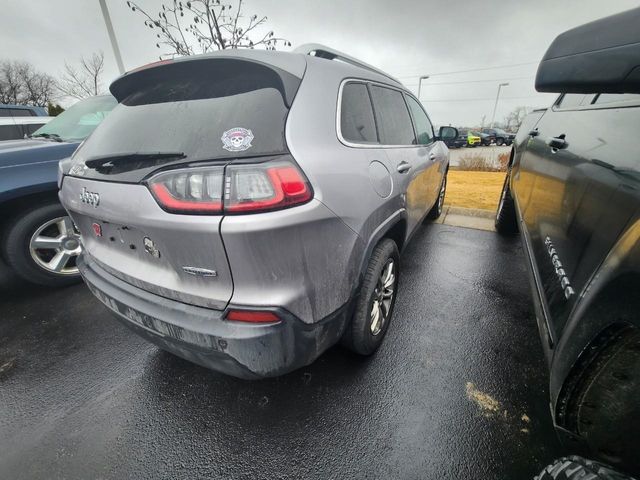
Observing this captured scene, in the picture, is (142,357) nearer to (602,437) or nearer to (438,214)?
(602,437)

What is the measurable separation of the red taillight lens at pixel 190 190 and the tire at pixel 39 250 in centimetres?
245

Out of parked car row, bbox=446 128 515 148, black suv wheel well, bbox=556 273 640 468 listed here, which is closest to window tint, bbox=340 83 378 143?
black suv wheel well, bbox=556 273 640 468

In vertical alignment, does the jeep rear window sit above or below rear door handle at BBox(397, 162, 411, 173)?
above

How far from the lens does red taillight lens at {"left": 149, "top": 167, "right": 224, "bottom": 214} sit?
1.12m

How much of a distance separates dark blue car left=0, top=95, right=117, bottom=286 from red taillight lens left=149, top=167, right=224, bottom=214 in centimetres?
201

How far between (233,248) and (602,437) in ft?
4.46

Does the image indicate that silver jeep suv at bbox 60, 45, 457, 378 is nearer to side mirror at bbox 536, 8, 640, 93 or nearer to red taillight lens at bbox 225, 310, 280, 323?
red taillight lens at bbox 225, 310, 280, 323

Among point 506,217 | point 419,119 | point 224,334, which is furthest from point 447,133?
point 224,334

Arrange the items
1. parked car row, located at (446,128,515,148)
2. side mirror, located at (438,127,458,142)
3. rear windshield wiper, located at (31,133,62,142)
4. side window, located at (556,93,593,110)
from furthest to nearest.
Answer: parked car row, located at (446,128,515,148)
side mirror, located at (438,127,458,142)
rear windshield wiper, located at (31,133,62,142)
side window, located at (556,93,593,110)

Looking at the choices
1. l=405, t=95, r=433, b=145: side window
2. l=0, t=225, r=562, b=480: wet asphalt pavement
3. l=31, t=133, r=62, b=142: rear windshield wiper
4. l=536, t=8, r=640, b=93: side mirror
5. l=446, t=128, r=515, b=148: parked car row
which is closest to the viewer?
l=536, t=8, r=640, b=93: side mirror

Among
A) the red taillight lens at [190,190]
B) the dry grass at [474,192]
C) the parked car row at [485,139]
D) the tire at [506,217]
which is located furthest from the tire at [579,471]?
the parked car row at [485,139]

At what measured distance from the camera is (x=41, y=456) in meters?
1.51

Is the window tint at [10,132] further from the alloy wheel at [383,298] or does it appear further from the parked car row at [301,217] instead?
the alloy wheel at [383,298]

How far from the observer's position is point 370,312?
5.98 ft
